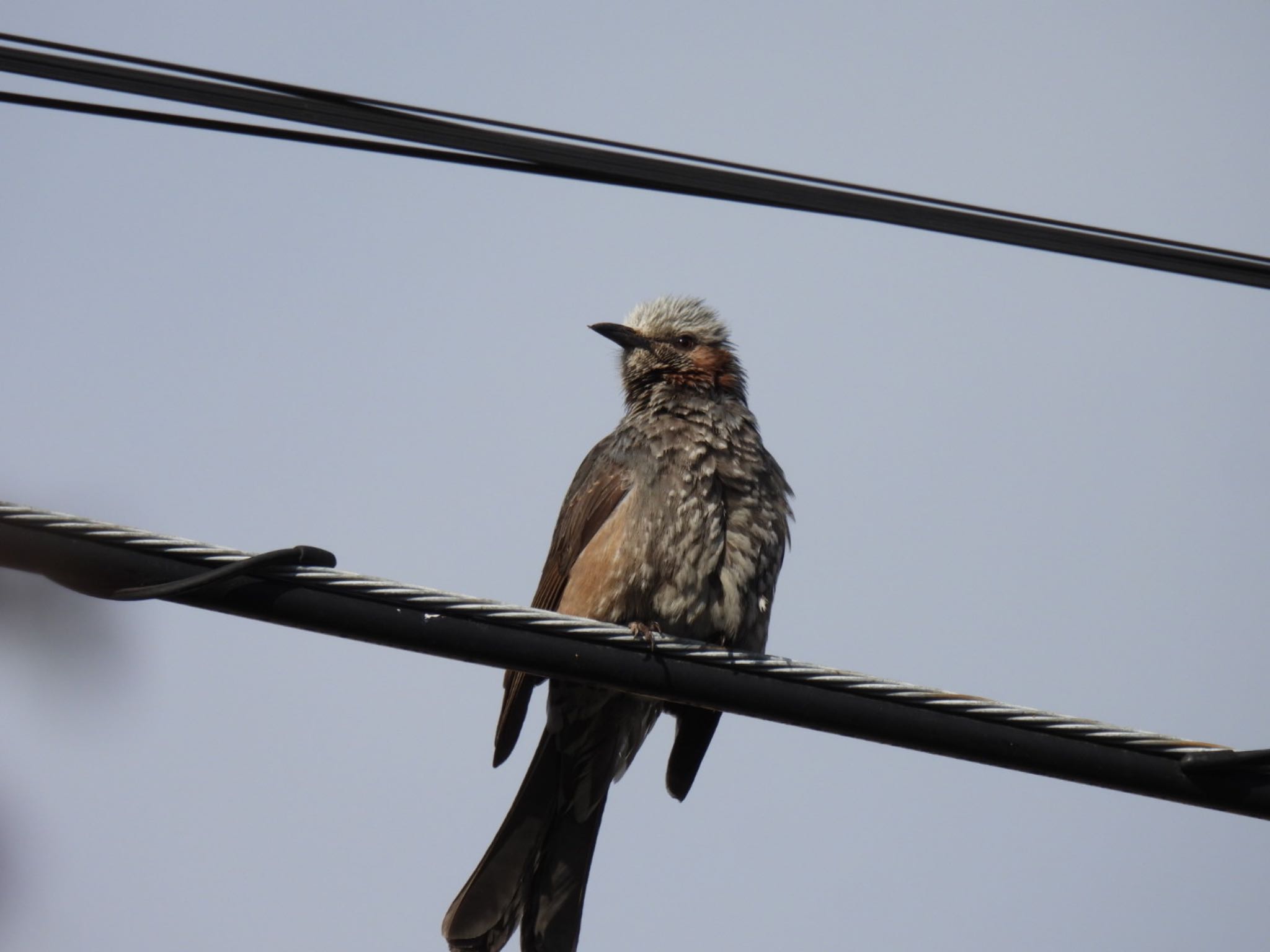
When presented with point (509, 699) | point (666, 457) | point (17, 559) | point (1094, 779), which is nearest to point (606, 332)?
point (666, 457)

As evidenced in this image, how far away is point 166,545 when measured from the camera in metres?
3.24

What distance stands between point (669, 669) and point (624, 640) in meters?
0.21

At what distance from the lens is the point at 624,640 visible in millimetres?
3773

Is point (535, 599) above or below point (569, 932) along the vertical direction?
above

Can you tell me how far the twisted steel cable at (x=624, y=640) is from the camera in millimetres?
3262

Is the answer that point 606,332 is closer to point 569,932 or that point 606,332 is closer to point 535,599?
point 535,599

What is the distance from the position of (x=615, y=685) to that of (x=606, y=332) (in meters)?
3.46

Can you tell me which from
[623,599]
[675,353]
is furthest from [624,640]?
[675,353]

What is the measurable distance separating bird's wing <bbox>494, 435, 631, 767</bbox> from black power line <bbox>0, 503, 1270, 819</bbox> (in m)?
1.73

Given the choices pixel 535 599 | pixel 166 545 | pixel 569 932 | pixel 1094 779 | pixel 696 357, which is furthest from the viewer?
pixel 696 357

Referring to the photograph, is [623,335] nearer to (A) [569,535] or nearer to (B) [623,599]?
(A) [569,535]

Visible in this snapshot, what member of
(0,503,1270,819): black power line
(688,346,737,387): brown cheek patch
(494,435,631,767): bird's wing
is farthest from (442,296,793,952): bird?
(0,503,1270,819): black power line

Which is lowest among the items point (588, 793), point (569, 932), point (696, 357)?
A: point (569, 932)

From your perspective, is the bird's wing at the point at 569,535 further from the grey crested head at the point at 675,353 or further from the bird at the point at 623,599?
the grey crested head at the point at 675,353
